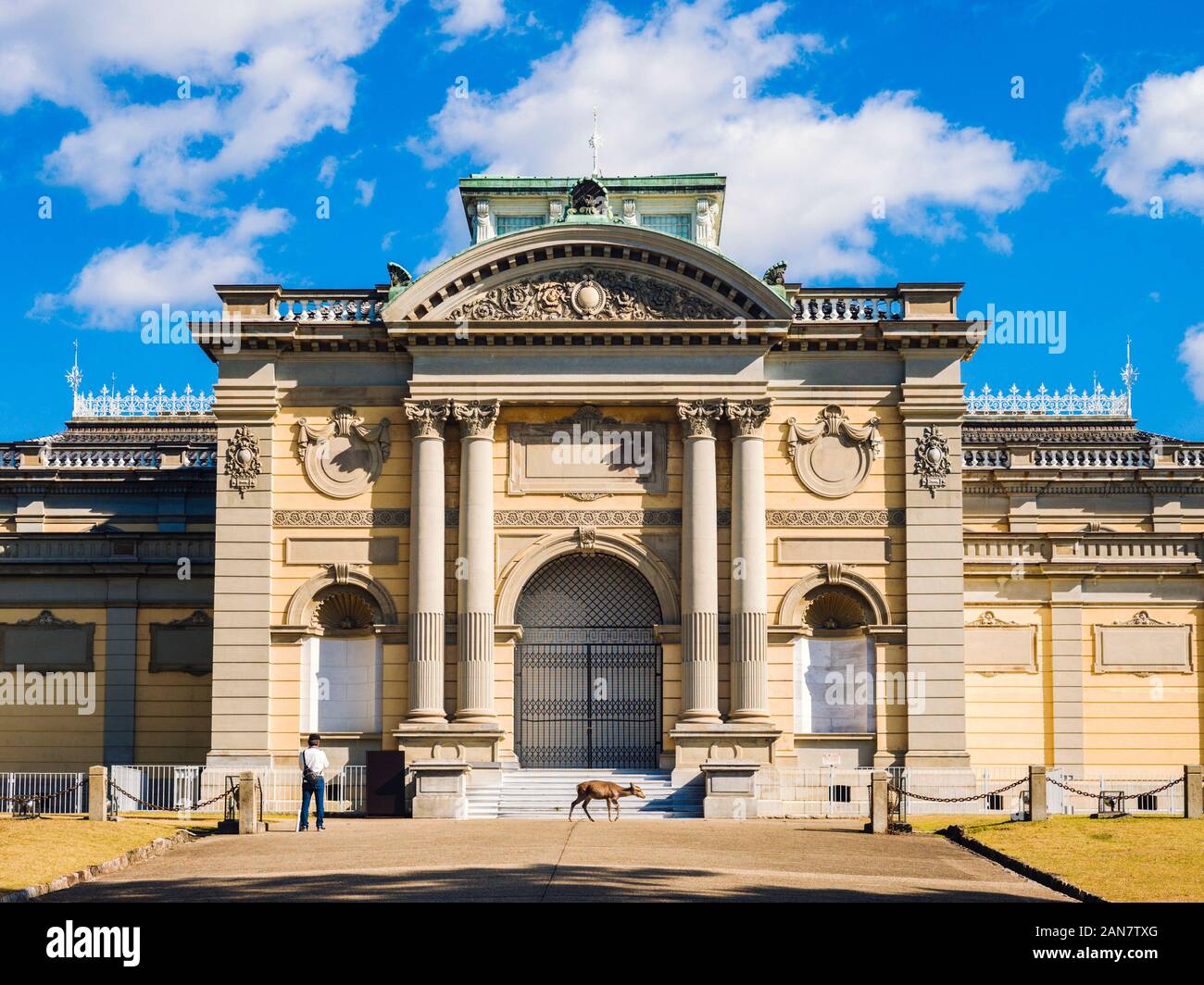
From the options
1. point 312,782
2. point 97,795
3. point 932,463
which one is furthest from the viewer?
point 932,463

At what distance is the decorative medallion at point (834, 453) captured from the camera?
140 feet

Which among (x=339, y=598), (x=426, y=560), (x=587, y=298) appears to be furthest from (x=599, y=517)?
(x=339, y=598)

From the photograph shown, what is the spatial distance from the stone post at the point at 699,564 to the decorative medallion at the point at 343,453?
27.4 feet

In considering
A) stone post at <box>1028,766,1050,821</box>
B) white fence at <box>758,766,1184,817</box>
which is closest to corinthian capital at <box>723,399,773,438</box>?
white fence at <box>758,766,1184,817</box>

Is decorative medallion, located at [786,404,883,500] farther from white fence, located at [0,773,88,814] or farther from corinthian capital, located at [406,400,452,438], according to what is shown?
white fence, located at [0,773,88,814]

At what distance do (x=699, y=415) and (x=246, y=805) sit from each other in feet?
53.0

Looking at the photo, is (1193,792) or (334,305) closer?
(1193,792)

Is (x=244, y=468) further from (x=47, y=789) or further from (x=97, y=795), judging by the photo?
(x=97, y=795)

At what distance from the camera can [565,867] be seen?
25234mm

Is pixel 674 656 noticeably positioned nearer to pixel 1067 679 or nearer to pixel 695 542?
Result: pixel 695 542

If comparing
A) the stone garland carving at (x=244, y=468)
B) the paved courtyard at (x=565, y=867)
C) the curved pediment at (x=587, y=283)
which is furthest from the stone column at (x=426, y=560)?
the paved courtyard at (x=565, y=867)

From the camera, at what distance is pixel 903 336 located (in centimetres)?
4250

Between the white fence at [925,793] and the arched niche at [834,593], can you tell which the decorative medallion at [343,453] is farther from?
the white fence at [925,793]

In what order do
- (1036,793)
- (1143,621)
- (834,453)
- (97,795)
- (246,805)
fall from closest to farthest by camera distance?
(97,795) → (246,805) → (1036,793) → (834,453) → (1143,621)
